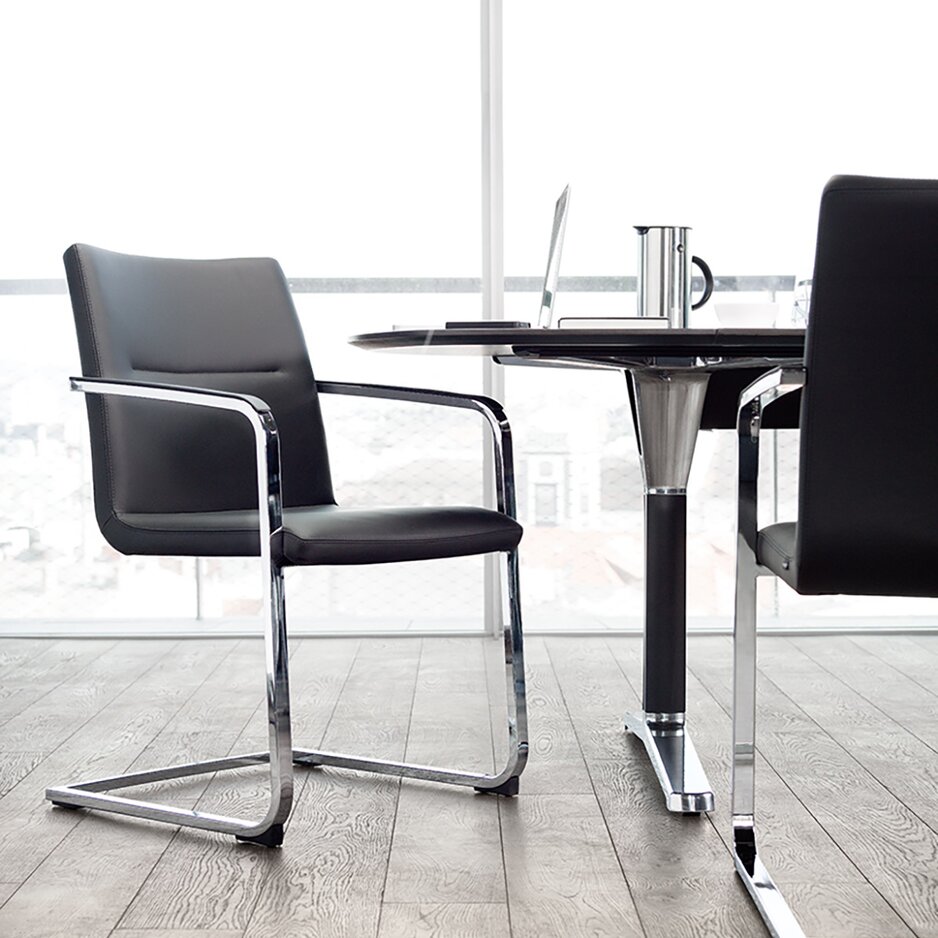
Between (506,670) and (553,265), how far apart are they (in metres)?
0.76

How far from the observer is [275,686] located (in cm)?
179

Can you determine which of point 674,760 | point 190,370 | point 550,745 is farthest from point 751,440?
point 190,370

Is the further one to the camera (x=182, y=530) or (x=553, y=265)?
(x=553, y=265)

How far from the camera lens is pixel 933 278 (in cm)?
135

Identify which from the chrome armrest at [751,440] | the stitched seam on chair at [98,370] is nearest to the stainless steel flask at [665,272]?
the chrome armrest at [751,440]

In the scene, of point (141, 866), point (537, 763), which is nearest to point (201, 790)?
point (141, 866)

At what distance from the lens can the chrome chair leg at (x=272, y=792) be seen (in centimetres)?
179

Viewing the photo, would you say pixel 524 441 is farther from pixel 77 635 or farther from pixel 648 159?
pixel 77 635

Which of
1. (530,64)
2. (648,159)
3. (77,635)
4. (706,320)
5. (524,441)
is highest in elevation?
(530,64)

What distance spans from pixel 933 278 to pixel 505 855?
3.19ft

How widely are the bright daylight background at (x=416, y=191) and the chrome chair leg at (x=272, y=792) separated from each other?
1.63 meters

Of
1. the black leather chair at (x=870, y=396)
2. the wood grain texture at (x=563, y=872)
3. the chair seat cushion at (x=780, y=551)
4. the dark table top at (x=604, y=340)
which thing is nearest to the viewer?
the black leather chair at (x=870, y=396)

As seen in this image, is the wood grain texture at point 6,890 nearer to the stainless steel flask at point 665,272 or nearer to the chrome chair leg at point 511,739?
the chrome chair leg at point 511,739

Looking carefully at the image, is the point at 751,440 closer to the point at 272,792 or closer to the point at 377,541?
the point at 377,541
